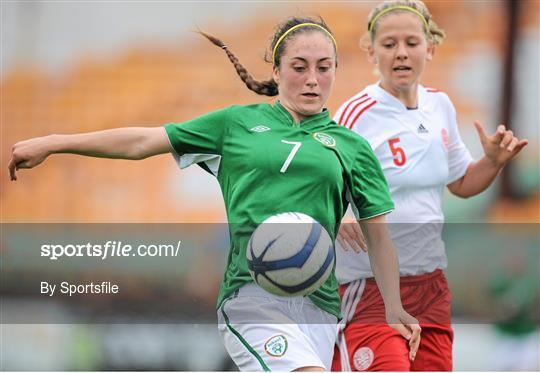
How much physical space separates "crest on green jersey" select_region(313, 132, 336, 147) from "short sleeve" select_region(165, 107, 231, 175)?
0.36 metres

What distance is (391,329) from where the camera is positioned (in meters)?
4.21

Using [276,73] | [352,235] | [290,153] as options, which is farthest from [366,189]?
[276,73]

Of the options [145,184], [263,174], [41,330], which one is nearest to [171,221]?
[145,184]

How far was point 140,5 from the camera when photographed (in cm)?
614

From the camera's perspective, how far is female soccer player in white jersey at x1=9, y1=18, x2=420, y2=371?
11.8 feet

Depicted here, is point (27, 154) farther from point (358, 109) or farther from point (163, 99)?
point (163, 99)

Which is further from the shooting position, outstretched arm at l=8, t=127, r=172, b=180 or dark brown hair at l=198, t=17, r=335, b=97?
dark brown hair at l=198, t=17, r=335, b=97

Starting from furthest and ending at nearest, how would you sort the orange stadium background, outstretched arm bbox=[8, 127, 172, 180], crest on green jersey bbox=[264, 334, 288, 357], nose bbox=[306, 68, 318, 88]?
the orange stadium background
nose bbox=[306, 68, 318, 88]
outstretched arm bbox=[8, 127, 172, 180]
crest on green jersey bbox=[264, 334, 288, 357]

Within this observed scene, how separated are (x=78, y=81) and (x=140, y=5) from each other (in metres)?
0.64

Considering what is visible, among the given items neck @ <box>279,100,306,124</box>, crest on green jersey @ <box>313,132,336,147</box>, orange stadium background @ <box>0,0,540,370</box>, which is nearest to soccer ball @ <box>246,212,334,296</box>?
crest on green jersey @ <box>313,132,336,147</box>

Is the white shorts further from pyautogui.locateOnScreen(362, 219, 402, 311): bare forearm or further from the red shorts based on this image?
the red shorts

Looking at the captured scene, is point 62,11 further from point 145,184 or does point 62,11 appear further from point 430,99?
point 430,99

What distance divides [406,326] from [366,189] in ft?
2.25

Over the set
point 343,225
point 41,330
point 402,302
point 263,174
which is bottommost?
point 41,330
